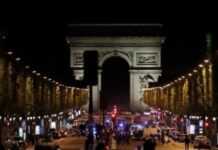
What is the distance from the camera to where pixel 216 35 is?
80062 millimetres

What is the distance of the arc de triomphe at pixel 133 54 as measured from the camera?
15088cm

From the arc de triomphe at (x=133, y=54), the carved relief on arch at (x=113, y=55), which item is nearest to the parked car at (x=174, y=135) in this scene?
the arc de triomphe at (x=133, y=54)

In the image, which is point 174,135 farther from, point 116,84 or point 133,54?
point 116,84

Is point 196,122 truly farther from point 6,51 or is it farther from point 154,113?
point 154,113

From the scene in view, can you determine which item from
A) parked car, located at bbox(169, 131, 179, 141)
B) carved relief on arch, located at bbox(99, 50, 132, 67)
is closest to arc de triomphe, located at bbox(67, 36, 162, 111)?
carved relief on arch, located at bbox(99, 50, 132, 67)

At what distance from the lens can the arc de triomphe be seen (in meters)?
151

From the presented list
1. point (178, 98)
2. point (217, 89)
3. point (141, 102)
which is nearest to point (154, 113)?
point (141, 102)

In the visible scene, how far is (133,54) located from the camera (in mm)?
153875

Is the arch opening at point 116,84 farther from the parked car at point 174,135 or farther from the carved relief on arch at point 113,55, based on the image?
the parked car at point 174,135

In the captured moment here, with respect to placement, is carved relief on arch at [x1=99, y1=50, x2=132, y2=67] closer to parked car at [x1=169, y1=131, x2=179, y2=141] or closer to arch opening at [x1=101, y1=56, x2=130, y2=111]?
arch opening at [x1=101, y1=56, x2=130, y2=111]

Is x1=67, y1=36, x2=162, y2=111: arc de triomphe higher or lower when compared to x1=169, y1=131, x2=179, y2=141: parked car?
higher

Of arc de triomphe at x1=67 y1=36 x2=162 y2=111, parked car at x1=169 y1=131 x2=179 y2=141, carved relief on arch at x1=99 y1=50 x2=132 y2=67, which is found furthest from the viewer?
carved relief on arch at x1=99 y1=50 x2=132 y2=67

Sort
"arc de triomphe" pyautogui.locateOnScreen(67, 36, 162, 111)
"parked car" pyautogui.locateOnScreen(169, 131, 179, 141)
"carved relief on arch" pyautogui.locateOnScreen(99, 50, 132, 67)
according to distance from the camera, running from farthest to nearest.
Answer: "carved relief on arch" pyautogui.locateOnScreen(99, 50, 132, 67), "arc de triomphe" pyautogui.locateOnScreen(67, 36, 162, 111), "parked car" pyautogui.locateOnScreen(169, 131, 179, 141)

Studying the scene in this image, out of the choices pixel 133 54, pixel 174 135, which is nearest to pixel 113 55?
pixel 133 54
